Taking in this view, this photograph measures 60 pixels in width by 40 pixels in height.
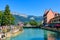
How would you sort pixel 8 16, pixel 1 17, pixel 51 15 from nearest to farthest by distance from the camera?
pixel 1 17, pixel 8 16, pixel 51 15

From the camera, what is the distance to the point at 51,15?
317 feet

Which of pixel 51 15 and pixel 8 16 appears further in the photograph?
pixel 51 15

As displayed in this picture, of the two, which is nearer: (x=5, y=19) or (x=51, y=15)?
(x=5, y=19)

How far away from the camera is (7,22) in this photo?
6531 centimetres

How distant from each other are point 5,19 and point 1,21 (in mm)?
1670

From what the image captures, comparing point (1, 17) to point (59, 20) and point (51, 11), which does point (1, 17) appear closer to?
Answer: point (59, 20)

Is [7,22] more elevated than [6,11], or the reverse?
[6,11]

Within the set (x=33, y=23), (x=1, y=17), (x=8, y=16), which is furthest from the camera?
(x=33, y=23)

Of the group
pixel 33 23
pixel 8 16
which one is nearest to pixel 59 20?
pixel 8 16

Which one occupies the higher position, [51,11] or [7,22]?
[51,11]

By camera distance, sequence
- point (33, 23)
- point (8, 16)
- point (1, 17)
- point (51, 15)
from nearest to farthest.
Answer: point (1, 17), point (8, 16), point (51, 15), point (33, 23)

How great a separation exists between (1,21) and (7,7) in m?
10.3

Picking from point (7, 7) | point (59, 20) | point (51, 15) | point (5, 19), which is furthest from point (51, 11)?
point (5, 19)

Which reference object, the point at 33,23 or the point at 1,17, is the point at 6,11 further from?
the point at 33,23
